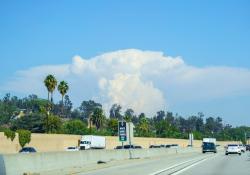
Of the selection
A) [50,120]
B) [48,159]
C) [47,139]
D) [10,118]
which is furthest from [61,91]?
[48,159]

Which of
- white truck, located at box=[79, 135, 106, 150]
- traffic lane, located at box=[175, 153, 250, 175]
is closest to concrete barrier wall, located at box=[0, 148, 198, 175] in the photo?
traffic lane, located at box=[175, 153, 250, 175]

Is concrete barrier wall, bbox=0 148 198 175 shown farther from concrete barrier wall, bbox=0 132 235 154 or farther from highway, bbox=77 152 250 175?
concrete barrier wall, bbox=0 132 235 154

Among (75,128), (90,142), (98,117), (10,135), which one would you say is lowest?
(90,142)

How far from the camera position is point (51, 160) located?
31.6 meters

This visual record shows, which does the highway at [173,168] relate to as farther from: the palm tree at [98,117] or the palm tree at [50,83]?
the palm tree at [98,117]

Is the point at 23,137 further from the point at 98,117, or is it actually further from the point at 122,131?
the point at 98,117

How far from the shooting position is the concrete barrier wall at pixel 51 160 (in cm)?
2536

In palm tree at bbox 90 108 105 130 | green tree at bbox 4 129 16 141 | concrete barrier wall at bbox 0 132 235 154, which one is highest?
palm tree at bbox 90 108 105 130

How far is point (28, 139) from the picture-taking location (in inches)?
3376

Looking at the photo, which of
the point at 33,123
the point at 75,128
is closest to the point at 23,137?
the point at 75,128

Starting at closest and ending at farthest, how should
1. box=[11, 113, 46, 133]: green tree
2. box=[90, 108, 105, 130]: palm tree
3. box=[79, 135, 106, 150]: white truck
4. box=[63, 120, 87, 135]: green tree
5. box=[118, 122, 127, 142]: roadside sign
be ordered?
1. box=[118, 122, 127, 142]: roadside sign
2. box=[79, 135, 106, 150]: white truck
3. box=[63, 120, 87, 135]: green tree
4. box=[11, 113, 46, 133]: green tree
5. box=[90, 108, 105, 130]: palm tree

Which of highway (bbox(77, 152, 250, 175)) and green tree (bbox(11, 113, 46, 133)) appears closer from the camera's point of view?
highway (bbox(77, 152, 250, 175))

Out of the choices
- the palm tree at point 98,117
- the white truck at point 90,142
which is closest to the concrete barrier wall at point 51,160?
the white truck at point 90,142

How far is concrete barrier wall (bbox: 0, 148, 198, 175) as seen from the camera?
25.4 m
